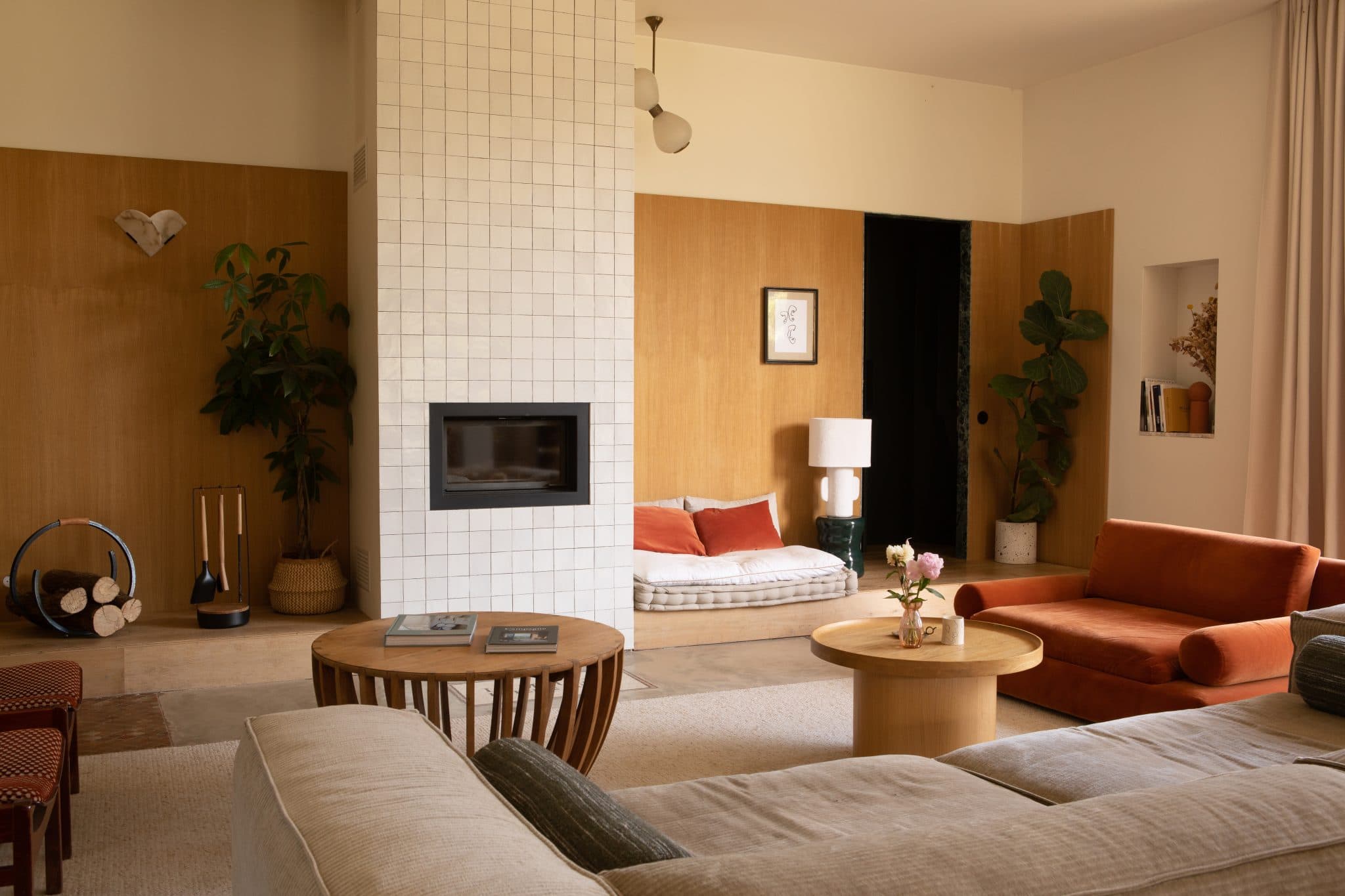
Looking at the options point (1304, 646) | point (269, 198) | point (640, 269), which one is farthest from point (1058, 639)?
point (269, 198)

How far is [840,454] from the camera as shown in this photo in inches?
237

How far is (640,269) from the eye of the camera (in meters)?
6.00

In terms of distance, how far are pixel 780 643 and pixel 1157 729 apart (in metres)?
2.79

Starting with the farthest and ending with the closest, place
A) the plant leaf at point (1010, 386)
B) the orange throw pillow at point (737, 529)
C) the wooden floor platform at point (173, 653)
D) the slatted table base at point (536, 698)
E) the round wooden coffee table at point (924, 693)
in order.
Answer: the plant leaf at point (1010, 386) → the orange throw pillow at point (737, 529) → the wooden floor platform at point (173, 653) → the round wooden coffee table at point (924, 693) → the slatted table base at point (536, 698)

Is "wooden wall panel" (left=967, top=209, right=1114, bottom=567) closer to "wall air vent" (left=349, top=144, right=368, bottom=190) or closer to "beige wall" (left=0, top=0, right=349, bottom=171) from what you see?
"wall air vent" (left=349, top=144, right=368, bottom=190)

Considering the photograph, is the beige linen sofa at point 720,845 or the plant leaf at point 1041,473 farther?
the plant leaf at point 1041,473

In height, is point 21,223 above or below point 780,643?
above

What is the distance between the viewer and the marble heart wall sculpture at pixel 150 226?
486 centimetres

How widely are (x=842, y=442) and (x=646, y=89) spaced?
217 cm

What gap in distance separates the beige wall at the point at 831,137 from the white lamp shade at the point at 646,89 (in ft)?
1.18

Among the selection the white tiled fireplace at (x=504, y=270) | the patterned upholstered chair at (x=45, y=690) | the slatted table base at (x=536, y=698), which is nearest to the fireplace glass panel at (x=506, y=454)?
the white tiled fireplace at (x=504, y=270)

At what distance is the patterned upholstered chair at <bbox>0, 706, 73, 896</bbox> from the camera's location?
217 centimetres

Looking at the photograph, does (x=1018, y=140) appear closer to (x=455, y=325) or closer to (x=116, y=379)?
(x=455, y=325)

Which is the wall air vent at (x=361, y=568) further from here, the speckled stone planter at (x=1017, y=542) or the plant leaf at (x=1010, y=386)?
the speckled stone planter at (x=1017, y=542)
